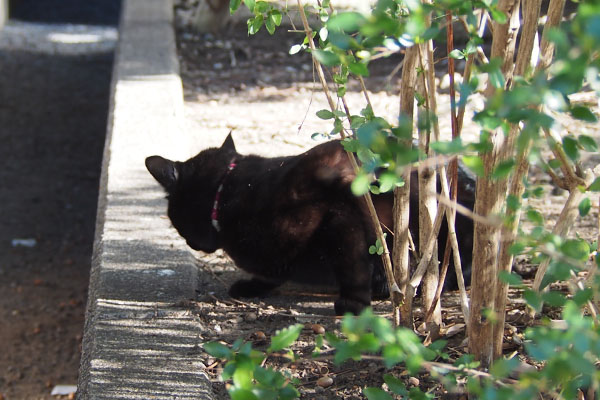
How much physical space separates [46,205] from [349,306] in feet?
13.5

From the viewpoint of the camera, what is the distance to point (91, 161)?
23.1ft

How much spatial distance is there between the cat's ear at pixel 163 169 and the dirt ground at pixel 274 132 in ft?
1.55

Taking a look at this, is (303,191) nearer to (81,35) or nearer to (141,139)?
(141,139)

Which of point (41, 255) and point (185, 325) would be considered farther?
point (41, 255)

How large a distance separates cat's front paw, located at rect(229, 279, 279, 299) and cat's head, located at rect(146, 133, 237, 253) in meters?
0.19

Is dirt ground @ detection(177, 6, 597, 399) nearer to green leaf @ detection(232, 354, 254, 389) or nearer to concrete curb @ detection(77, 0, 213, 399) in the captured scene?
concrete curb @ detection(77, 0, 213, 399)

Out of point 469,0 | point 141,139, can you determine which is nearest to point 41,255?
point 141,139

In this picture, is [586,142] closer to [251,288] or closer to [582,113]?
[582,113]

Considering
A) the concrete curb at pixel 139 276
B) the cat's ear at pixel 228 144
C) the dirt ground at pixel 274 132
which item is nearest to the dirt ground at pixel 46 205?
the concrete curb at pixel 139 276

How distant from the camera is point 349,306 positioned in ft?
9.30

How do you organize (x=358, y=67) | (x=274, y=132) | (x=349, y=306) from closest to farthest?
(x=358, y=67), (x=349, y=306), (x=274, y=132)

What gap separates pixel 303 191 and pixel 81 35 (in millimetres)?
9635

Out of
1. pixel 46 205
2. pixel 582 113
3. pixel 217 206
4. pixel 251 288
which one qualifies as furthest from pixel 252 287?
pixel 46 205

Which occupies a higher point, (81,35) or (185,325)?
(81,35)
